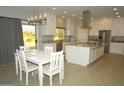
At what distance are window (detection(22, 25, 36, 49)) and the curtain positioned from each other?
0.46 m

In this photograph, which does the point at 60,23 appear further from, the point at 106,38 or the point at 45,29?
the point at 106,38

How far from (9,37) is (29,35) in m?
1.22

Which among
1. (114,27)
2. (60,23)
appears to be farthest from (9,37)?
(114,27)

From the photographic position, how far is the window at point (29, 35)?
6004mm

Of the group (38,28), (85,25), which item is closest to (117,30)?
(85,25)

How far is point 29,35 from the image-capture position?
20.5ft

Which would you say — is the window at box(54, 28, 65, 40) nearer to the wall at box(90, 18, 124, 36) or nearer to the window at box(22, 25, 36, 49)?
the window at box(22, 25, 36, 49)

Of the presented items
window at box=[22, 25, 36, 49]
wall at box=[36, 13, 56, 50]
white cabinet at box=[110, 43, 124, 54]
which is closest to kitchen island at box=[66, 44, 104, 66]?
wall at box=[36, 13, 56, 50]

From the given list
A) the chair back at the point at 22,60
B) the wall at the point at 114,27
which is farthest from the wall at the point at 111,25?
the chair back at the point at 22,60
